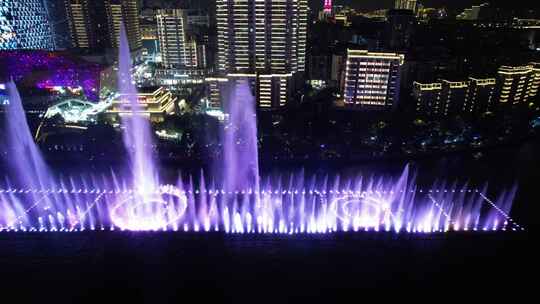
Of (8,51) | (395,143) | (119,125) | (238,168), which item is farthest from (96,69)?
(395,143)

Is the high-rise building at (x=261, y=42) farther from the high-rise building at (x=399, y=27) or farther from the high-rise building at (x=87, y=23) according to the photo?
the high-rise building at (x=87, y=23)

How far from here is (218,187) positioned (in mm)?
21328

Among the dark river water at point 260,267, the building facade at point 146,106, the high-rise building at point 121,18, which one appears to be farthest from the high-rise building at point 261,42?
the high-rise building at point 121,18

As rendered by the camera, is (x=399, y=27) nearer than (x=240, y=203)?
No

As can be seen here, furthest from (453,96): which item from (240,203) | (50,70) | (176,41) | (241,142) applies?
(50,70)

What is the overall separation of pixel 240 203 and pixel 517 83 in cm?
3353

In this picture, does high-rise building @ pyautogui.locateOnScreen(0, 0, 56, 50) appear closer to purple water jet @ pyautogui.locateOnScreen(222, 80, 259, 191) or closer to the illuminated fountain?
the illuminated fountain

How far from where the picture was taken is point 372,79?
35156 millimetres

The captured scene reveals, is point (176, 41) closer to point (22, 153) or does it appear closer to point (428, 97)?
point (22, 153)

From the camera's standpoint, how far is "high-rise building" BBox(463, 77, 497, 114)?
35.2 metres

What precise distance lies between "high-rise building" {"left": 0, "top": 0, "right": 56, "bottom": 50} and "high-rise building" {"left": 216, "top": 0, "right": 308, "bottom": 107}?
20930 millimetres

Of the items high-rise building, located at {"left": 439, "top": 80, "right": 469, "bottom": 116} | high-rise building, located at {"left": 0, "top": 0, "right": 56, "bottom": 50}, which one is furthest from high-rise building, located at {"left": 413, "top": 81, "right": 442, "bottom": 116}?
high-rise building, located at {"left": 0, "top": 0, "right": 56, "bottom": 50}

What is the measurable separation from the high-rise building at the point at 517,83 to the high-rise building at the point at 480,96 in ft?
2.92

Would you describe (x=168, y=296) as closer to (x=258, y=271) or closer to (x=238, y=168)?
(x=258, y=271)
